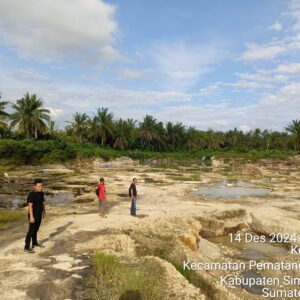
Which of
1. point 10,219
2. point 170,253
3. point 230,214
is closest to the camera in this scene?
point 170,253

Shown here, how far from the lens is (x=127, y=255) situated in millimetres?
8641

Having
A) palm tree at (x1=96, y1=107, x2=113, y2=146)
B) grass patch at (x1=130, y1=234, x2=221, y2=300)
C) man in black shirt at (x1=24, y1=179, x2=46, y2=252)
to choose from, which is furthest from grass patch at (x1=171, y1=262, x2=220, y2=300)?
palm tree at (x1=96, y1=107, x2=113, y2=146)

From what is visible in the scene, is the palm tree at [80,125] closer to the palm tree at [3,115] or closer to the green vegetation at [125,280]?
the palm tree at [3,115]

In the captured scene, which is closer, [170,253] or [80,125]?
[170,253]

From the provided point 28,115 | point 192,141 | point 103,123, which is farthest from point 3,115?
point 192,141

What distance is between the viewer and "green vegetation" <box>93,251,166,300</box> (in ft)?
20.3

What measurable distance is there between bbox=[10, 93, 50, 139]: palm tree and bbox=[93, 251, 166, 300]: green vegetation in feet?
156

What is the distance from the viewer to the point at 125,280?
257 inches

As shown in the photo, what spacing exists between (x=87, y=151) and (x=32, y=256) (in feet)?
159

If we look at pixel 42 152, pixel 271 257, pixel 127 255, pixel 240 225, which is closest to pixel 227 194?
pixel 240 225

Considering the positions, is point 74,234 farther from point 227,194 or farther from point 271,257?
point 227,194

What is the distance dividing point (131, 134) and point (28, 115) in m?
26.3

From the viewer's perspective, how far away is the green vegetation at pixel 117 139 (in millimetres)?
50375
